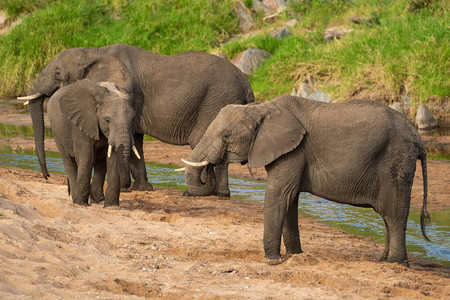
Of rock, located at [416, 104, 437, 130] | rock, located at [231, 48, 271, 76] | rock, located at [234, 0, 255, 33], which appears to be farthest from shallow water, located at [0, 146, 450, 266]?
rock, located at [234, 0, 255, 33]

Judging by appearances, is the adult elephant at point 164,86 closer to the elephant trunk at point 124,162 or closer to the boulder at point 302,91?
the elephant trunk at point 124,162

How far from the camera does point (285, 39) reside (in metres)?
21.4

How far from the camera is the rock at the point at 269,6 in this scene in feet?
81.6

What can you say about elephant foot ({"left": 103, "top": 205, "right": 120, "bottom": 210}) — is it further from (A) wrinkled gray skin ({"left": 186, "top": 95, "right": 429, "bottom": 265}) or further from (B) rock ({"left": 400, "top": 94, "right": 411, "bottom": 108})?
(B) rock ({"left": 400, "top": 94, "right": 411, "bottom": 108})

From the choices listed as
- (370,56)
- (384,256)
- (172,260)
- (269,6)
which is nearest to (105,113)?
(172,260)

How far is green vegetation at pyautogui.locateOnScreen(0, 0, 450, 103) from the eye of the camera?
17.6 meters

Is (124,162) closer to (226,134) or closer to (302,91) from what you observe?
(226,134)

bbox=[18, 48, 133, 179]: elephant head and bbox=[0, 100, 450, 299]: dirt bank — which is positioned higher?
bbox=[18, 48, 133, 179]: elephant head

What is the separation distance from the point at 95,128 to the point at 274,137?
3.06 m

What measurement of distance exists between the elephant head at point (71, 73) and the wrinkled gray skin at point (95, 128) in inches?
48.1

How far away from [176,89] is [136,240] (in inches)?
156

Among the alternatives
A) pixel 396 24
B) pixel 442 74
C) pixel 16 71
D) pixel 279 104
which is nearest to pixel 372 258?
pixel 279 104

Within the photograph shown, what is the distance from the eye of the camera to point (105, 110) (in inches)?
350

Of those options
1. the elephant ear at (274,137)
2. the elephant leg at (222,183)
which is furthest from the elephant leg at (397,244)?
the elephant leg at (222,183)
